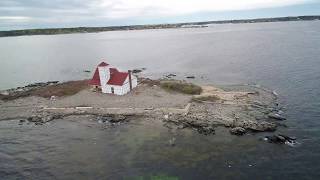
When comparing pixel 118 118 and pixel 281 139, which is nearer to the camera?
pixel 281 139

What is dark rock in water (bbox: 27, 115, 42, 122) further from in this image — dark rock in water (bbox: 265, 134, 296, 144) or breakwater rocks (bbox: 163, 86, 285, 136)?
dark rock in water (bbox: 265, 134, 296, 144)

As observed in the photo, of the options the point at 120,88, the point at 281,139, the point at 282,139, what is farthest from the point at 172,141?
the point at 120,88

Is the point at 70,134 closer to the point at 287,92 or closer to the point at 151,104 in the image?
the point at 151,104

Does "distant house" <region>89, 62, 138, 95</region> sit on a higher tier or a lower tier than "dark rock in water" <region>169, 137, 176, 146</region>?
higher

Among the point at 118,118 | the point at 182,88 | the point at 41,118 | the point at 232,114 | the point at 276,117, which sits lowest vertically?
the point at 276,117

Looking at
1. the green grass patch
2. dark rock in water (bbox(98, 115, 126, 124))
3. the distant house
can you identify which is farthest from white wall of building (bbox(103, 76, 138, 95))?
dark rock in water (bbox(98, 115, 126, 124))

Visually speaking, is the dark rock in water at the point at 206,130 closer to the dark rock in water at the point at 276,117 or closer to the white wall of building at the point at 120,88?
the dark rock in water at the point at 276,117

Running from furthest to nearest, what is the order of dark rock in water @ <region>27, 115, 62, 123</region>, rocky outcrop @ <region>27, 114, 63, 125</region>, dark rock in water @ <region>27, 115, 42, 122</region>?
1. dark rock in water @ <region>27, 115, 42, 122</region>
2. dark rock in water @ <region>27, 115, 62, 123</region>
3. rocky outcrop @ <region>27, 114, 63, 125</region>

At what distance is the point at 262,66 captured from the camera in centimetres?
9706

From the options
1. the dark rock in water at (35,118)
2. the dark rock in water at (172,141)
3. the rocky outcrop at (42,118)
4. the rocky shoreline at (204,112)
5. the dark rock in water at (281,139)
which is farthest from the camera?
the dark rock in water at (35,118)

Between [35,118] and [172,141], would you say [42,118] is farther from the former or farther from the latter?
[172,141]

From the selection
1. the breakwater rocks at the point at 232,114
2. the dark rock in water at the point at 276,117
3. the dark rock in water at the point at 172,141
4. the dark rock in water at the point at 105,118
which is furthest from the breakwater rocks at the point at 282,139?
the dark rock in water at the point at 105,118

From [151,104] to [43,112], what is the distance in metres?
18.0

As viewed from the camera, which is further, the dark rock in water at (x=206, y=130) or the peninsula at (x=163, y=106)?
the peninsula at (x=163, y=106)
